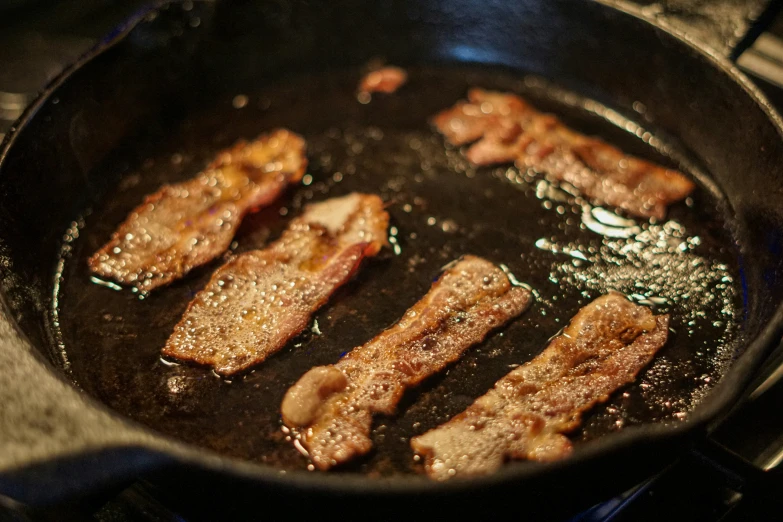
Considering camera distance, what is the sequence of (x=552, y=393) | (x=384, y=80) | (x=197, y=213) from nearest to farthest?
(x=552, y=393)
(x=197, y=213)
(x=384, y=80)

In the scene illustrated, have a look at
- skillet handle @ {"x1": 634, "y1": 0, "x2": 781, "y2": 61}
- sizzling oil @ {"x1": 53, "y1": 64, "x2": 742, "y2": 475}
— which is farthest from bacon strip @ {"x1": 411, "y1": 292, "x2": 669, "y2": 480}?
skillet handle @ {"x1": 634, "y1": 0, "x2": 781, "y2": 61}

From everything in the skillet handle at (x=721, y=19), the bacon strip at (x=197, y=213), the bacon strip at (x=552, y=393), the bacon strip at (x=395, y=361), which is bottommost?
the bacon strip at (x=197, y=213)

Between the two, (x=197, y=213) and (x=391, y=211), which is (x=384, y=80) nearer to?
(x=391, y=211)

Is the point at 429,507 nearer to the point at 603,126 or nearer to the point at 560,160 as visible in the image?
the point at 560,160

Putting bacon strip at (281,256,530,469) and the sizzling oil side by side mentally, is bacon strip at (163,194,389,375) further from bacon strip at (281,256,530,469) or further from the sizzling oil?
bacon strip at (281,256,530,469)

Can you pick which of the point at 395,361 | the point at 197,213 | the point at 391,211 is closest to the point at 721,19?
the point at 391,211

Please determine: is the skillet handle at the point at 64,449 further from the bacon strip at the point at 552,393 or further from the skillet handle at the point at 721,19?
the skillet handle at the point at 721,19

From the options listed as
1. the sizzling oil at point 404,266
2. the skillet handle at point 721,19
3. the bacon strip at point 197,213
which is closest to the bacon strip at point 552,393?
the sizzling oil at point 404,266

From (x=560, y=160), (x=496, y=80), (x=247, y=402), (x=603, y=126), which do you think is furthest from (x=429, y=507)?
(x=496, y=80)
